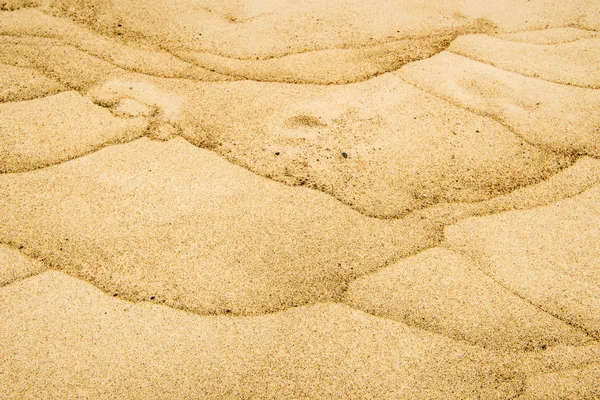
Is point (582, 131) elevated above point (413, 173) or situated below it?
above

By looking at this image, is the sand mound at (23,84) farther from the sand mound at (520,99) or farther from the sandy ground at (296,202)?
the sand mound at (520,99)

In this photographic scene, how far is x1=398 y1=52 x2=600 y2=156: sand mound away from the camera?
1.87 m

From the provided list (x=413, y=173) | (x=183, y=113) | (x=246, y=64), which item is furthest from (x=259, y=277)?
(x=246, y=64)

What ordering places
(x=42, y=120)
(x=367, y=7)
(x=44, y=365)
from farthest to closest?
(x=367, y=7)
(x=42, y=120)
(x=44, y=365)

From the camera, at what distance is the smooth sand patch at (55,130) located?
5.65 ft

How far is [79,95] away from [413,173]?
1.23m

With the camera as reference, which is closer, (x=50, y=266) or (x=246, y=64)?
(x=50, y=266)

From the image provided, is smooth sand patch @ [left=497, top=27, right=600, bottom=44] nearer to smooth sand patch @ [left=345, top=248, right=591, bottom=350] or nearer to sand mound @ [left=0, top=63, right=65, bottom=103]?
smooth sand patch @ [left=345, top=248, right=591, bottom=350]

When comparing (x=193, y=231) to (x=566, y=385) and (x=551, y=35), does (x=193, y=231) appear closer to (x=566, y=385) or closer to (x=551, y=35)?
(x=566, y=385)

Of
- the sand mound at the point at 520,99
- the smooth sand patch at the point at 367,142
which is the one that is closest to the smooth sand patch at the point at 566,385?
the smooth sand patch at the point at 367,142

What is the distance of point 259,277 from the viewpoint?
143cm

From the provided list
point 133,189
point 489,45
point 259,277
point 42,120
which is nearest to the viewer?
point 259,277

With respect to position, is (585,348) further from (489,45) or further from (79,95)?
(79,95)

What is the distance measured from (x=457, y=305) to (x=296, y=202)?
1.81ft
